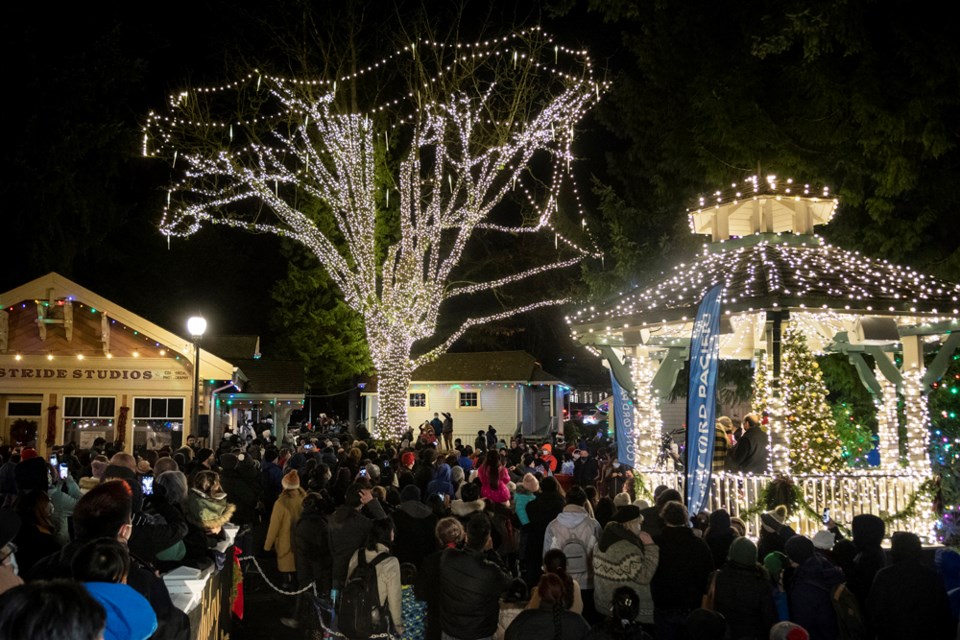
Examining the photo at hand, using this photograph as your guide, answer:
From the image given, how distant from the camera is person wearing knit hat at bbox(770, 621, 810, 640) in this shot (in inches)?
201

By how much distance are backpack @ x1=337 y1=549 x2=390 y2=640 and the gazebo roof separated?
720 centimetres

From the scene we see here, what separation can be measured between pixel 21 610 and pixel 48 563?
219 cm

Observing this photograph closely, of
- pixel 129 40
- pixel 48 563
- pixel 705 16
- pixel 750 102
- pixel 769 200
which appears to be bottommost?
pixel 48 563

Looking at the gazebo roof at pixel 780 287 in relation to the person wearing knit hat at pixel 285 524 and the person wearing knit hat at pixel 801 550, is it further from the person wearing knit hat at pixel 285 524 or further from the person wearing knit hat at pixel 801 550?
the person wearing knit hat at pixel 801 550

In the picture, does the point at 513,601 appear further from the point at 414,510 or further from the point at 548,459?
the point at 548,459

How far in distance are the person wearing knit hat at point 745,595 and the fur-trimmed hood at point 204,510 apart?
4235mm

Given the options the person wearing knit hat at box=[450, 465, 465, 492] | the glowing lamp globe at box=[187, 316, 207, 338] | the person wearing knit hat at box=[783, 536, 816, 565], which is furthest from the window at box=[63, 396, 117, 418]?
the person wearing knit hat at box=[783, 536, 816, 565]

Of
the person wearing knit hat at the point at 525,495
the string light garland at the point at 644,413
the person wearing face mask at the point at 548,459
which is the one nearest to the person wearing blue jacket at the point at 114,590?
the person wearing knit hat at the point at 525,495

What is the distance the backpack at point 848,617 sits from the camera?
604 cm

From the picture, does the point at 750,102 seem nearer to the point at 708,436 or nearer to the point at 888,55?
the point at 888,55

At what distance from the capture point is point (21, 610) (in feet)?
8.23

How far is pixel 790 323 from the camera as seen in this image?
13.3 meters

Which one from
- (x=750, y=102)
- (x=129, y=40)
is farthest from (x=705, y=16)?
(x=129, y=40)

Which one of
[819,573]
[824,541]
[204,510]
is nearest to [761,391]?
[824,541]
